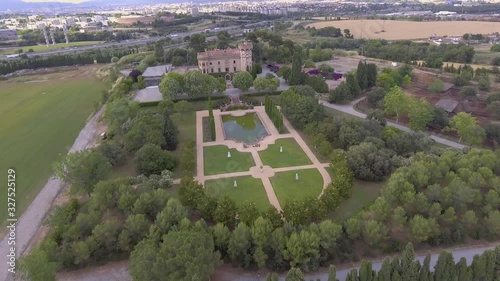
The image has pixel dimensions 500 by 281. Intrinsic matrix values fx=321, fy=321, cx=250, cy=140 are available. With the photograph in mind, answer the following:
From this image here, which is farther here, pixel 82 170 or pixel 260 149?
pixel 260 149

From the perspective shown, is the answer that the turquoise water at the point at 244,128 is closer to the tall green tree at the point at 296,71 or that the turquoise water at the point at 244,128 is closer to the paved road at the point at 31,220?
the tall green tree at the point at 296,71

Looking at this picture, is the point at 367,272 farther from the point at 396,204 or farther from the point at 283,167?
the point at 283,167

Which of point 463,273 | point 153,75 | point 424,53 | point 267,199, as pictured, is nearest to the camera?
point 463,273

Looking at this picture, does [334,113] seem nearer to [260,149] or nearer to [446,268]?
[260,149]

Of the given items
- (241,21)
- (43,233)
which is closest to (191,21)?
(241,21)

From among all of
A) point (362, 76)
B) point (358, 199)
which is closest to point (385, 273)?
point (358, 199)
